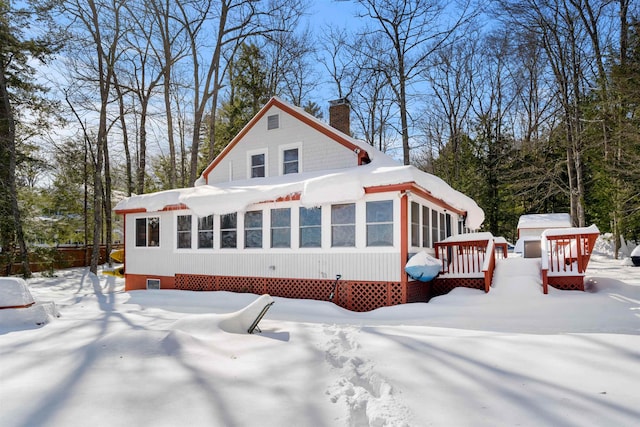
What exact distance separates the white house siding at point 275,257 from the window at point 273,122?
3982mm

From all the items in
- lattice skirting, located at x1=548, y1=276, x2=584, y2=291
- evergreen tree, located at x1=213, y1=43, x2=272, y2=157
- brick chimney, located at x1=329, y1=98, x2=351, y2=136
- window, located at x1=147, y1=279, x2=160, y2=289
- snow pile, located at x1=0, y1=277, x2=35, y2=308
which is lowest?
window, located at x1=147, y1=279, x2=160, y2=289

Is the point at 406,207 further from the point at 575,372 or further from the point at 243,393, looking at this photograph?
the point at 243,393

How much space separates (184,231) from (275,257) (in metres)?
3.64

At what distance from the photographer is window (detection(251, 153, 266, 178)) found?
14.3 metres

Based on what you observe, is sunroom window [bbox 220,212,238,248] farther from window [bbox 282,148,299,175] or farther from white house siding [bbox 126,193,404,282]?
window [bbox 282,148,299,175]

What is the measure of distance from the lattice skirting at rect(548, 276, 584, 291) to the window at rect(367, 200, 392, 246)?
161 inches

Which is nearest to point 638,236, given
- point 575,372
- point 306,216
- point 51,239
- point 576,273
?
point 576,273

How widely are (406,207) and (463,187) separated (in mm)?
19371

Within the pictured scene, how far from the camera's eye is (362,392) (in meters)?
3.34

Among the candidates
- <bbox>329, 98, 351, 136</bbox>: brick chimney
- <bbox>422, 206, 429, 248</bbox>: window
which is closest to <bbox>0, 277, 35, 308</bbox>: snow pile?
<bbox>422, 206, 429, 248</bbox>: window

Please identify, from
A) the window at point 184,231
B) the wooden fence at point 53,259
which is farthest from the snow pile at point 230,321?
the wooden fence at point 53,259

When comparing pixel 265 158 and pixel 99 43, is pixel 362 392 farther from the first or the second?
pixel 99 43

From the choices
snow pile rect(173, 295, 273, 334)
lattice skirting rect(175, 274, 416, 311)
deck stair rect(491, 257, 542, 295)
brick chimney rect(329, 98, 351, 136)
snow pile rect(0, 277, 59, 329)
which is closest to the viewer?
snow pile rect(173, 295, 273, 334)

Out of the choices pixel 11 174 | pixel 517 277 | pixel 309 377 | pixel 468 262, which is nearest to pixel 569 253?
pixel 517 277
